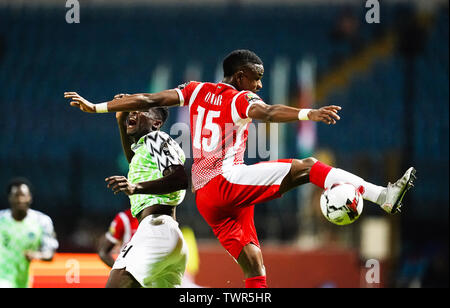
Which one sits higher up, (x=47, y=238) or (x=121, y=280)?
(x=121, y=280)

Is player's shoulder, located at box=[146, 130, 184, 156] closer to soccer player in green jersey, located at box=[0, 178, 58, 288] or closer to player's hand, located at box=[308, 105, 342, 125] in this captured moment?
player's hand, located at box=[308, 105, 342, 125]

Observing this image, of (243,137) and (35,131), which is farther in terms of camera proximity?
(35,131)

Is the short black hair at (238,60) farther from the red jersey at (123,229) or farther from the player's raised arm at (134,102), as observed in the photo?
the red jersey at (123,229)

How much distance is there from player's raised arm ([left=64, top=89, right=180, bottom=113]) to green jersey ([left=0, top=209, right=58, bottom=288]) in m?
3.27

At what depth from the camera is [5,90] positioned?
1922 centimetres

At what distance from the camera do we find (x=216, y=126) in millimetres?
5301

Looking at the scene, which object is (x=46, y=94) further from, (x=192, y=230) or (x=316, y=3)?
(x=316, y=3)

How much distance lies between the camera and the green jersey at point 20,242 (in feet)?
26.0

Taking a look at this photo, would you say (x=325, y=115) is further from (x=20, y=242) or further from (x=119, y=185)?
(x=20, y=242)

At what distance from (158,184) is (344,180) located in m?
1.43

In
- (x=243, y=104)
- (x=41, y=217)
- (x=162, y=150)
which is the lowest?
(x=41, y=217)

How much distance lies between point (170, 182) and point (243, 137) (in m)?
0.89

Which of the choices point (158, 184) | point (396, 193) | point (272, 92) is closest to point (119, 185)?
point (158, 184)
